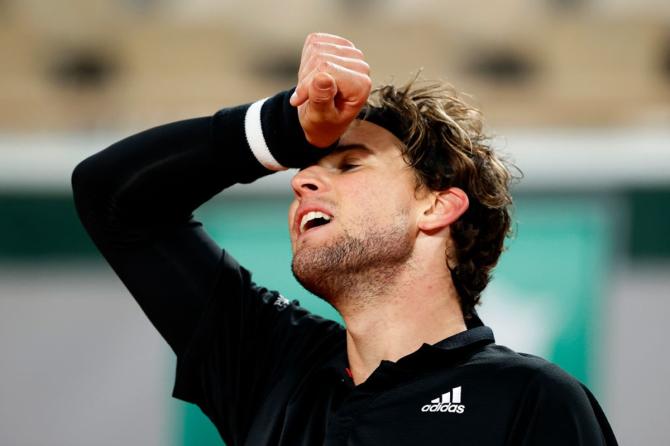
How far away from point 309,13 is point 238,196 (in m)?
1.33

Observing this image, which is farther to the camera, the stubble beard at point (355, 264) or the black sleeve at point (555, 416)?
the stubble beard at point (355, 264)

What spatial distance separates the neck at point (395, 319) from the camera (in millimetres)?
1711

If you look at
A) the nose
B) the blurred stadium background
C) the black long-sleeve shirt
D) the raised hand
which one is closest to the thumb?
the raised hand

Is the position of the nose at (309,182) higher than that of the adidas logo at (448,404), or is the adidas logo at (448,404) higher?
the nose at (309,182)

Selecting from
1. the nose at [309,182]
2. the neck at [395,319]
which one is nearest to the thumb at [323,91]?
the nose at [309,182]

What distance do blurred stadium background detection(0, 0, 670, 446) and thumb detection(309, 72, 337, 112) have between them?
259cm

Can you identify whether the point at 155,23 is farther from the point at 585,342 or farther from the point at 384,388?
the point at 384,388

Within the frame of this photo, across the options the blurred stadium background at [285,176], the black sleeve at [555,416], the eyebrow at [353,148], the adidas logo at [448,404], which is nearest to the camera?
the black sleeve at [555,416]

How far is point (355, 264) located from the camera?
1694 millimetres

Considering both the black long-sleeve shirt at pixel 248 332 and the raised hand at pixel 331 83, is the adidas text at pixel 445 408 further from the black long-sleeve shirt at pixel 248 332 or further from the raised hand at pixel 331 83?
the raised hand at pixel 331 83

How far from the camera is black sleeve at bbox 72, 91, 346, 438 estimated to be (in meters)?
1.71

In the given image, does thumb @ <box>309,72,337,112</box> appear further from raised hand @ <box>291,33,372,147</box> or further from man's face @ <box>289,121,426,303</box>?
man's face @ <box>289,121,426,303</box>

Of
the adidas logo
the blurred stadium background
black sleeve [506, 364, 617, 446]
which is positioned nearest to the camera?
black sleeve [506, 364, 617, 446]

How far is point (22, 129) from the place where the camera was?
530 cm
